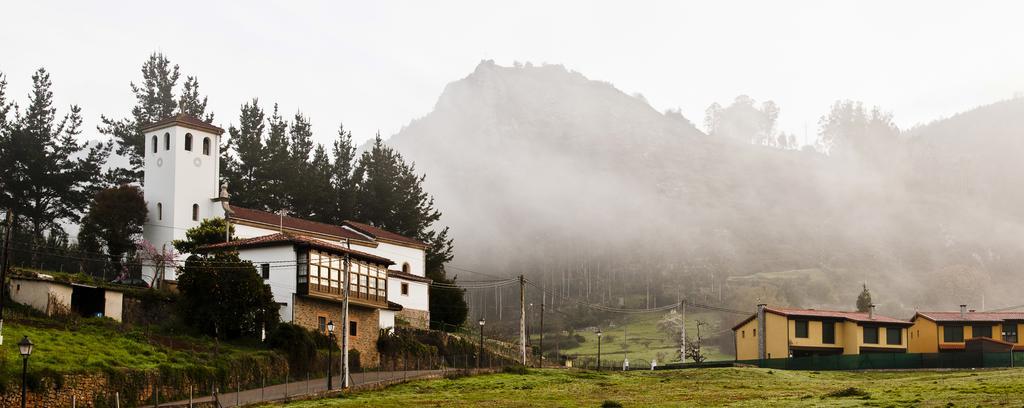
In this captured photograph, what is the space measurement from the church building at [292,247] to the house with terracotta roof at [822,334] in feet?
98.2

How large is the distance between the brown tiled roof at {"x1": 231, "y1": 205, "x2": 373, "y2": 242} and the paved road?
1840cm

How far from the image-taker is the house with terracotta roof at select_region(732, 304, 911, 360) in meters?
92.6

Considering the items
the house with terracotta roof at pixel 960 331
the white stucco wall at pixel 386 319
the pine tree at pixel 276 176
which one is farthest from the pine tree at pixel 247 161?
the house with terracotta roof at pixel 960 331

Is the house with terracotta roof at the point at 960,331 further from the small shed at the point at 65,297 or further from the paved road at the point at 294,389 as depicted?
the small shed at the point at 65,297

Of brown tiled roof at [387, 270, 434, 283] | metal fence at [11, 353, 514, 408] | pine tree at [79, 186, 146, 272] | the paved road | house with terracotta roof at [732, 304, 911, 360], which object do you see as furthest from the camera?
house with terracotta roof at [732, 304, 911, 360]

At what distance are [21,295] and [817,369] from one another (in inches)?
2129

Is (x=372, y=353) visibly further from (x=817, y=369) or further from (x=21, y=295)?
(x=817, y=369)

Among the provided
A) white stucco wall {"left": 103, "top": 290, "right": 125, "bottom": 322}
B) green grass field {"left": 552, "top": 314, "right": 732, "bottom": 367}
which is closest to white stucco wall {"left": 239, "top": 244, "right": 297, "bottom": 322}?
white stucco wall {"left": 103, "top": 290, "right": 125, "bottom": 322}

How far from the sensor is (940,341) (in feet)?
309

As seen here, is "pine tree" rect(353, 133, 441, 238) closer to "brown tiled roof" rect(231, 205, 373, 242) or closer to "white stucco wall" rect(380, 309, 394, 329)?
→ "brown tiled roof" rect(231, 205, 373, 242)

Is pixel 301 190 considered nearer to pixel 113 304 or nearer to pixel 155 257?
pixel 155 257

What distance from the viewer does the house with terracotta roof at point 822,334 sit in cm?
9262

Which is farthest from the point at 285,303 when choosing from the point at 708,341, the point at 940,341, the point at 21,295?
the point at 708,341

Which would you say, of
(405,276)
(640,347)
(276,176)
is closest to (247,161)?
(276,176)
